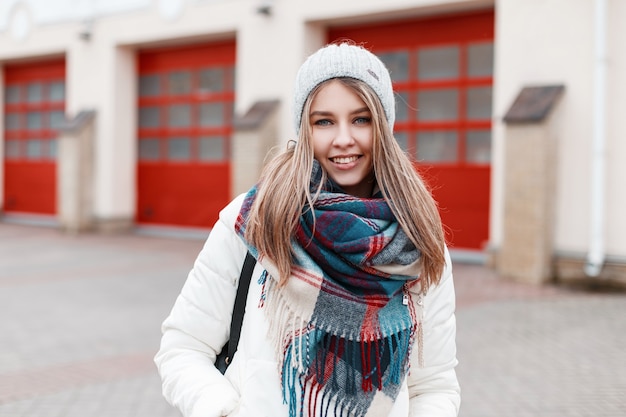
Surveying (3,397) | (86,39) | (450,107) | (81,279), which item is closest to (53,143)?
(86,39)

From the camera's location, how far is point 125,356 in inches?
230

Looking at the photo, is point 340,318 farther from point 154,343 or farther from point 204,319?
point 154,343

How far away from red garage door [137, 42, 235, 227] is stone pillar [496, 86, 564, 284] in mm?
6277

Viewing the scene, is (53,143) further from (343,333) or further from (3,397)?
(343,333)

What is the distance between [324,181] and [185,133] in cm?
1342

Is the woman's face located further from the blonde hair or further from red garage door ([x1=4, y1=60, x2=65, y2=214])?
red garage door ([x1=4, y1=60, x2=65, y2=214])

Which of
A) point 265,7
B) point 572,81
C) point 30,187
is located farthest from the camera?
point 30,187

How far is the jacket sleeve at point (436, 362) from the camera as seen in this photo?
1.97 metres

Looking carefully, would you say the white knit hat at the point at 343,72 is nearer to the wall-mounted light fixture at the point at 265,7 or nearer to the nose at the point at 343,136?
the nose at the point at 343,136

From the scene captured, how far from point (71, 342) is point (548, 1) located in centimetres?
713

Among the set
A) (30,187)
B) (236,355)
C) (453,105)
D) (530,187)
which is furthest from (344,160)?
(30,187)

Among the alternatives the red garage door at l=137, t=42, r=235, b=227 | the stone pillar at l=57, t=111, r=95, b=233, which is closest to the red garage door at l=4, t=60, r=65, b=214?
the stone pillar at l=57, t=111, r=95, b=233

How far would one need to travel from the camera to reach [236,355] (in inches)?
76.3

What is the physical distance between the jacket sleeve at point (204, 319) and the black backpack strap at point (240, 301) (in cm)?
2
